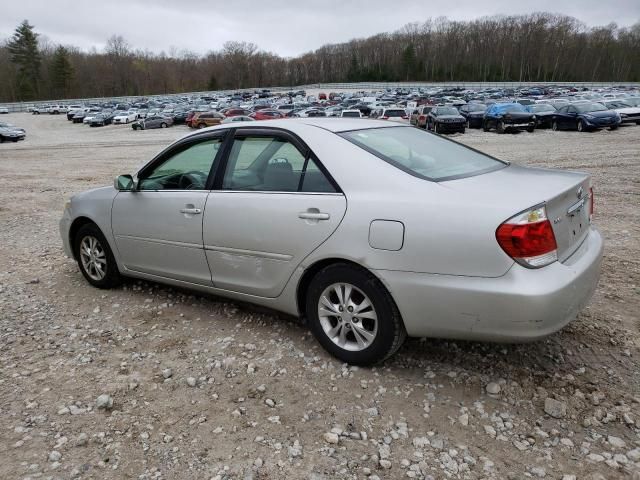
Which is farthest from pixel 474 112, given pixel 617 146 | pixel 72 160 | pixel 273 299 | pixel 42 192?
pixel 273 299

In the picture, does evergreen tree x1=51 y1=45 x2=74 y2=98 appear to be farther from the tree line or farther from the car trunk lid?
the car trunk lid

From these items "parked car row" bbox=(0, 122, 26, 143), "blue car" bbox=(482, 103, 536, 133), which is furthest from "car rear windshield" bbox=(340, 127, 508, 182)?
"parked car row" bbox=(0, 122, 26, 143)

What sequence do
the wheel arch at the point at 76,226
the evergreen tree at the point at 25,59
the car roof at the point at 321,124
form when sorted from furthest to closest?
the evergreen tree at the point at 25,59, the wheel arch at the point at 76,226, the car roof at the point at 321,124

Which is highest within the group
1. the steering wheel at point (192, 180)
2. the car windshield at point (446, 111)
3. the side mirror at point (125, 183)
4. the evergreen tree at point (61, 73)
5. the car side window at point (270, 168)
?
the evergreen tree at point (61, 73)

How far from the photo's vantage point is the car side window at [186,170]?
4.00 meters

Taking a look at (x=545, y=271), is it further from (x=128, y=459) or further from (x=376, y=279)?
(x=128, y=459)

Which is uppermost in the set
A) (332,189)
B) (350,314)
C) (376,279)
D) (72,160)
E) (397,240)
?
(332,189)

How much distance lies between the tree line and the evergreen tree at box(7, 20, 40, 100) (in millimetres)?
188

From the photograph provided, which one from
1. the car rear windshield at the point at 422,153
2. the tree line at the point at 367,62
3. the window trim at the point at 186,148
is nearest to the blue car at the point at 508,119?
the car rear windshield at the point at 422,153

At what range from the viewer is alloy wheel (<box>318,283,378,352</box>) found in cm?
317

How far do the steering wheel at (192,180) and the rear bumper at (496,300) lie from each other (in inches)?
67.8

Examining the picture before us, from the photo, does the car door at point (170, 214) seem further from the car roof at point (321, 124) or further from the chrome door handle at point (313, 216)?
the chrome door handle at point (313, 216)

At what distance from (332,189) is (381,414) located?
1.38 m

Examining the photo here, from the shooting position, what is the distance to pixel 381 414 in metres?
2.90
